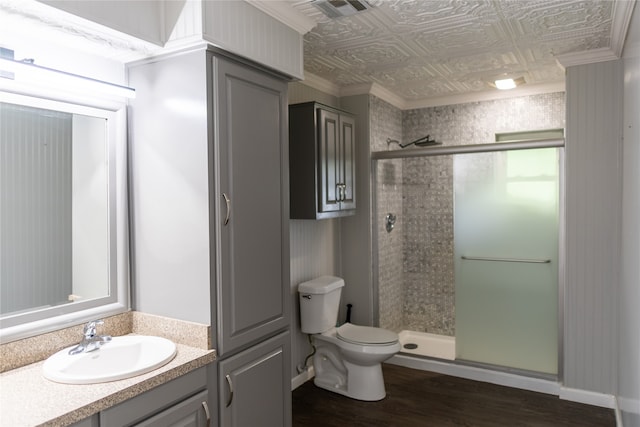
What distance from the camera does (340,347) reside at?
3.23 m

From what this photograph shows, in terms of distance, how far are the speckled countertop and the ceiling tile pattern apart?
1.72 m

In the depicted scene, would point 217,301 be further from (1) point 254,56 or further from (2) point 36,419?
(1) point 254,56

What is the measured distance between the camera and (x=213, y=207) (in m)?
1.94

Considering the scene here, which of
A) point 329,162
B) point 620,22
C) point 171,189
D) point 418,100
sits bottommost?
point 171,189

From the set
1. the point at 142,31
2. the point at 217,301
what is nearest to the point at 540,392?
the point at 217,301

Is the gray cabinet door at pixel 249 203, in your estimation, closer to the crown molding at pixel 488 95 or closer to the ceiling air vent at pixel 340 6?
the ceiling air vent at pixel 340 6

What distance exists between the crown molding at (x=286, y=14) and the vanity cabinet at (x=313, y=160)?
709 millimetres

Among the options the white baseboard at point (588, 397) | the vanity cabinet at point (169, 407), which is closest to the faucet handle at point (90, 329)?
the vanity cabinet at point (169, 407)

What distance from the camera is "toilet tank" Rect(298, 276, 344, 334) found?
323cm

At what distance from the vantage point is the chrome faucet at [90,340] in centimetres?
180

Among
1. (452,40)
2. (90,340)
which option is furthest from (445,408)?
(452,40)

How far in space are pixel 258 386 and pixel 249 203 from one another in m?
0.90

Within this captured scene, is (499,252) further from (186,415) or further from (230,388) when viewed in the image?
(186,415)

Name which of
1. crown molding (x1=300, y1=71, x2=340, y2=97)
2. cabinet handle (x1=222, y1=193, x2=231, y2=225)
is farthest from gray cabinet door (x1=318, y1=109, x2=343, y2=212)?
cabinet handle (x1=222, y1=193, x2=231, y2=225)
